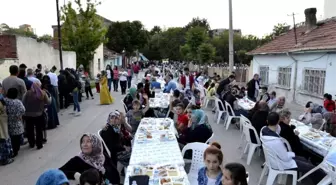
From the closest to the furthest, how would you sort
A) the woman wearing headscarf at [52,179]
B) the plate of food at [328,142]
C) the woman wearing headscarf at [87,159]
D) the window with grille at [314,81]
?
the woman wearing headscarf at [52,179], the woman wearing headscarf at [87,159], the plate of food at [328,142], the window with grille at [314,81]

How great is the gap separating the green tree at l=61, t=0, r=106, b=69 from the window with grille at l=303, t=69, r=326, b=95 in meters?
15.3

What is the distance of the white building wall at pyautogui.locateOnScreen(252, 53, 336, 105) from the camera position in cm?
1055

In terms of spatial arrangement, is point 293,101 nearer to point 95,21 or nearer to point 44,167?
point 44,167

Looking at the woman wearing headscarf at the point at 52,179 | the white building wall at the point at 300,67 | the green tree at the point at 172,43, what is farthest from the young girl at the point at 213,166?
the green tree at the point at 172,43

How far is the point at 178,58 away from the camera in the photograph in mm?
58312

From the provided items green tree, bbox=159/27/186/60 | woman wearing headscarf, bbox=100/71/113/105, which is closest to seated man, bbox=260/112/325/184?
woman wearing headscarf, bbox=100/71/113/105

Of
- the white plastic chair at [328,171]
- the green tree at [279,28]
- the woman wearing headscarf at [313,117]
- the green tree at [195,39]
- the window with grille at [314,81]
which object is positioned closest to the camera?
Answer: the white plastic chair at [328,171]

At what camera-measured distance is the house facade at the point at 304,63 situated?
10875 mm

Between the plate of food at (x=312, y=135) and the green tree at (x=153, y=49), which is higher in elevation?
the green tree at (x=153, y=49)

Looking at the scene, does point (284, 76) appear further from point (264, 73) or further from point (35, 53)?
point (35, 53)

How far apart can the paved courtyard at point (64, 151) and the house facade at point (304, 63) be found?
1.80 m

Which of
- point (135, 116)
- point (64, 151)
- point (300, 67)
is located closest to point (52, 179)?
point (135, 116)

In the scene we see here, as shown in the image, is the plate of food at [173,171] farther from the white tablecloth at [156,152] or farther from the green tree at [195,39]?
the green tree at [195,39]

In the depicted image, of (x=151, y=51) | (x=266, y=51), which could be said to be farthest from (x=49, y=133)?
(x=151, y=51)
